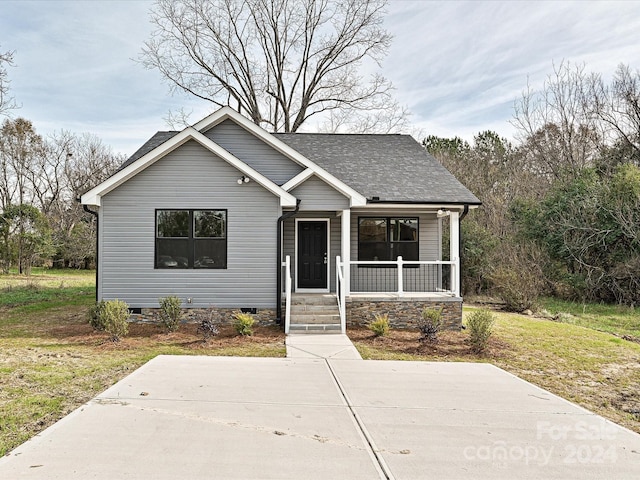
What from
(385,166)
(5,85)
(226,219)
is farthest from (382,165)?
(5,85)

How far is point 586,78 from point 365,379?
82.3ft

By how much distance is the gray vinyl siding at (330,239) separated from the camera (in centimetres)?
1324

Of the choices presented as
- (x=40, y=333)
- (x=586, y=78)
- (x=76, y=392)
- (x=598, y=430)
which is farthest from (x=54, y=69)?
(x=586, y=78)

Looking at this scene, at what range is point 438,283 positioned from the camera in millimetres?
13617

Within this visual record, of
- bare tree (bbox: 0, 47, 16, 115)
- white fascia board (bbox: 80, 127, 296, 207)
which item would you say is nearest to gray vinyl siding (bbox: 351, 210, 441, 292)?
white fascia board (bbox: 80, 127, 296, 207)

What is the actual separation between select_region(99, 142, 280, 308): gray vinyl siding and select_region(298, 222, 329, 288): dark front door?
207cm

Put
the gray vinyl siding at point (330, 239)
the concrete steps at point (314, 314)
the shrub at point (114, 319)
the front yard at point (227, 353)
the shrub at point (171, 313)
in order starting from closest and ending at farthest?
the front yard at point (227, 353)
the shrub at point (114, 319)
the shrub at point (171, 313)
the concrete steps at point (314, 314)
the gray vinyl siding at point (330, 239)

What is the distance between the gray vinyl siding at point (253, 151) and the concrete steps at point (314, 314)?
340 cm

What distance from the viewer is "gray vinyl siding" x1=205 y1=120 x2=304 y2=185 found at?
12539 millimetres

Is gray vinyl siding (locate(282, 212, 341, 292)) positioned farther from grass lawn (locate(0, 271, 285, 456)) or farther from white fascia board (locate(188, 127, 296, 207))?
grass lawn (locate(0, 271, 285, 456))

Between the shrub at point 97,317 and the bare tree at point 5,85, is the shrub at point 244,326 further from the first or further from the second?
the bare tree at point 5,85

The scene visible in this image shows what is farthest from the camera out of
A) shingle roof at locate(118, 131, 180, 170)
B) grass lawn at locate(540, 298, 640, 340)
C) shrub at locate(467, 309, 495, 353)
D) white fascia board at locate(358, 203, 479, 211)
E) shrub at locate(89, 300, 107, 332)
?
shingle roof at locate(118, 131, 180, 170)

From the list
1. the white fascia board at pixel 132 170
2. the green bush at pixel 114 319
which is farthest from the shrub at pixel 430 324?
the white fascia board at pixel 132 170

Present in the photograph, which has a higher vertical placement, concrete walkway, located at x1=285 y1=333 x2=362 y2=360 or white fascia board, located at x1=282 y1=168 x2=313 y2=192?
white fascia board, located at x1=282 y1=168 x2=313 y2=192
